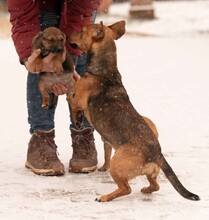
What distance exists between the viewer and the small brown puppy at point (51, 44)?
195 inches

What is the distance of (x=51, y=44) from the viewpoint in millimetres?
4977

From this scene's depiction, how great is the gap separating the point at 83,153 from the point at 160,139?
1.18 m

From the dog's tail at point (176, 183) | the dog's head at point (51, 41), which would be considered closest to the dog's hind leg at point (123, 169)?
the dog's tail at point (176, 183)

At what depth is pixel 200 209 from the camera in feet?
14.7

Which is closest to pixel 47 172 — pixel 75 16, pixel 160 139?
pixel 75 16

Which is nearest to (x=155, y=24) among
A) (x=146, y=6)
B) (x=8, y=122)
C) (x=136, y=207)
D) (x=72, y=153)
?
(x=146, y=6)

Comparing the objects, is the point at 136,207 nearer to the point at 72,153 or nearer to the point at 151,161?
the point at 151,161

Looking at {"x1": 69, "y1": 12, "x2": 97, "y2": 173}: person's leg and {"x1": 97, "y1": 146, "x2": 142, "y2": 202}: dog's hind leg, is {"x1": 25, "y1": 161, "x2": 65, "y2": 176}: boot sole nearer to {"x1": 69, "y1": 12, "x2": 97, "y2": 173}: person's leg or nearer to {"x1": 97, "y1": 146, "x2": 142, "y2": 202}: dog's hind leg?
{"x1": 69, "y1": 12, "x2": 97, "y2": 173}: person's leg

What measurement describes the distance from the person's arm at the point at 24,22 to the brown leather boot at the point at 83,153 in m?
0.81

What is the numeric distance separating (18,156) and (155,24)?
48.8 feet

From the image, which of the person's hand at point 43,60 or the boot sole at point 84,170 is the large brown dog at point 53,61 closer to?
the person's hand at point 43,60

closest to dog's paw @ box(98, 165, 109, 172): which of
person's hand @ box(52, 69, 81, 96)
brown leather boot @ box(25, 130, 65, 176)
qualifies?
brown leather boot @ box(25, 130, 65, 176)

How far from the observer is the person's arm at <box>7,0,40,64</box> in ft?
17.3

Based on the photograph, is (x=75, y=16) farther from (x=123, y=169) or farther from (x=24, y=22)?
(x=123, y=169)
